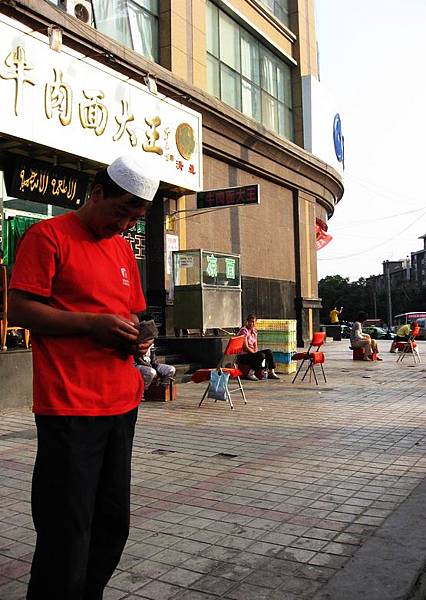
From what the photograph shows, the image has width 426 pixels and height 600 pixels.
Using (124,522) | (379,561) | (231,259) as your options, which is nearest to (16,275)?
(124,522)

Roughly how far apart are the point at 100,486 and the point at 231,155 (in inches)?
604

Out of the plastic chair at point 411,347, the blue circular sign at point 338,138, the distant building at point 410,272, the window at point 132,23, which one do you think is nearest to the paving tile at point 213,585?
the window at point 132,23

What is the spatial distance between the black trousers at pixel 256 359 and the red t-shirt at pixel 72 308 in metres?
9.69

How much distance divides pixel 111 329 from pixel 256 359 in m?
9.98

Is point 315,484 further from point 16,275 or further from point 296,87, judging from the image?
point 296,87

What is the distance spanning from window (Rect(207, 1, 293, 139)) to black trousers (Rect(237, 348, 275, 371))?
8.25 meters

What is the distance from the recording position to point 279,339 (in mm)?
12938

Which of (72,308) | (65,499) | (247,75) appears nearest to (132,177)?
→ (72,308)

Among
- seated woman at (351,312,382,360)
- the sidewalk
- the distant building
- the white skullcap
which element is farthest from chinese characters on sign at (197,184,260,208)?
the distant building

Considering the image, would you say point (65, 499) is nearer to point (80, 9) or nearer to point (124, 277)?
point (124, 277)

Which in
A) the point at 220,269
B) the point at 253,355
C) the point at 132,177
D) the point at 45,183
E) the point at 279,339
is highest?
the point at 45,183

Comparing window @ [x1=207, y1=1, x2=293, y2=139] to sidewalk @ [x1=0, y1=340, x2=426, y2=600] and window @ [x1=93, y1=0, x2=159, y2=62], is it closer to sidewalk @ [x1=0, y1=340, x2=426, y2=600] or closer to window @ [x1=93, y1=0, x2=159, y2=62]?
window @ [x1=93, y1=0, x2=159, y2=62]

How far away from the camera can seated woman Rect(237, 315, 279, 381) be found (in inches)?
457

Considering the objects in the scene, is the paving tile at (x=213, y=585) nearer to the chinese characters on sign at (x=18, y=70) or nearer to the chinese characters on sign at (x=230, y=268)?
the chinese characters on sign at (x=18, y=70)
